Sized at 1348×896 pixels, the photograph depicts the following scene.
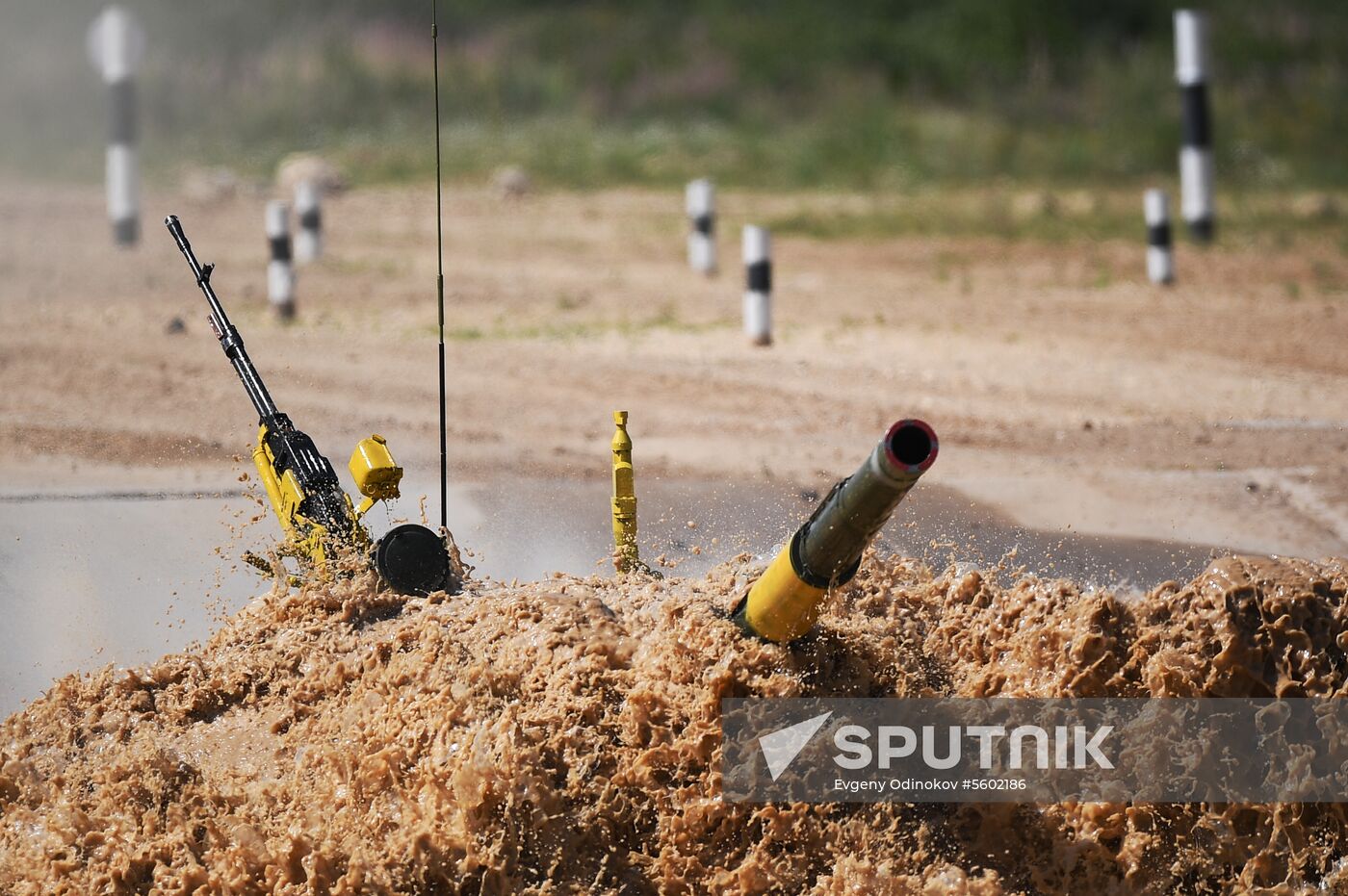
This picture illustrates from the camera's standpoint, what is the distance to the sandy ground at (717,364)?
7.39 m

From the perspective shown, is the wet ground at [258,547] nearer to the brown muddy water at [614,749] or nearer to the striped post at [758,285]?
the brown muddy water at [614,749]

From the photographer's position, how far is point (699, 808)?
4.44 meters

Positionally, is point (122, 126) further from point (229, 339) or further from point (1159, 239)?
point (229, 339)

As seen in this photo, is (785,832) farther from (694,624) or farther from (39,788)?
(39,788)

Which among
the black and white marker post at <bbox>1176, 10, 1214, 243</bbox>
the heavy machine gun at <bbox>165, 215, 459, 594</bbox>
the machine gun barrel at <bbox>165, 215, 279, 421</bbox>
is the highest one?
the black and white marker post at <bbox>1176, 10, 1214, 243</bbox>

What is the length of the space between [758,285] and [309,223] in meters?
4.35

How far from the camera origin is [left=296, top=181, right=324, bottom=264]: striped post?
12.4 meters

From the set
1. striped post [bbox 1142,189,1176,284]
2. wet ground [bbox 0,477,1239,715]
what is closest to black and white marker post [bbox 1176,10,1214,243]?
striped post [bbox 1142,189,1176,284]

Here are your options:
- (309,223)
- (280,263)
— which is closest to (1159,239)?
(280,263)

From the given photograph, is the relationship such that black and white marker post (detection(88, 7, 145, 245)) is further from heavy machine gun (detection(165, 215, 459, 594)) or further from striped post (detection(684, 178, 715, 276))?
heavy machine gun (detection(165, 215, 459, 594))

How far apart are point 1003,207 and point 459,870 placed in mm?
11845

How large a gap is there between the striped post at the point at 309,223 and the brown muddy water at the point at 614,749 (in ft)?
25.2

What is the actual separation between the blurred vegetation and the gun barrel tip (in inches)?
530

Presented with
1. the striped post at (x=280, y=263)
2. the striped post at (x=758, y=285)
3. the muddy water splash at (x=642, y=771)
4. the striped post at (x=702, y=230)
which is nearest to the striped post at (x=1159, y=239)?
the striped post at (x=702, y=230)
